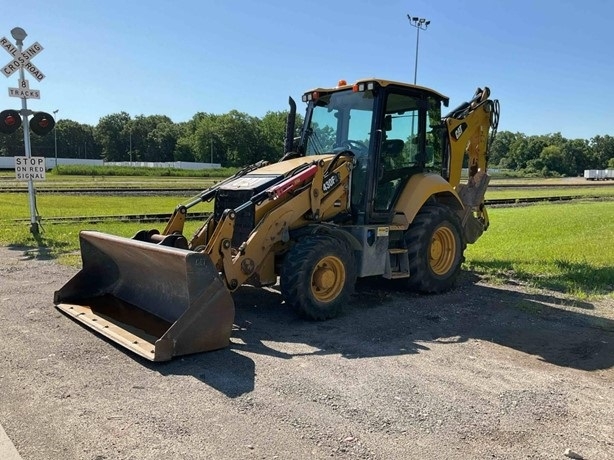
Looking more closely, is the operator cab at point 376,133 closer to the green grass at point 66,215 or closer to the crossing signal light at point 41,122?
the green grass at point 66,215

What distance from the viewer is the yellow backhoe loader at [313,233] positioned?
18.1 feet

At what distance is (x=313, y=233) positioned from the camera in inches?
256

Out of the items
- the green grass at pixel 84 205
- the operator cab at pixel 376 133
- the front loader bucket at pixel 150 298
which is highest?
the operator cab at pixel 376 133

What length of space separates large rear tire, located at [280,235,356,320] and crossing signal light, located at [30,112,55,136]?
961 cm

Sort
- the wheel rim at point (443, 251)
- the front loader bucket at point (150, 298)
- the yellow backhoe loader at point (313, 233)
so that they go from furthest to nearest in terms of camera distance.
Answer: the wheel rim at point (443, 251) → the yellow backhoe loader at point (313, 233) → the front loader bucket at point (150, 298)

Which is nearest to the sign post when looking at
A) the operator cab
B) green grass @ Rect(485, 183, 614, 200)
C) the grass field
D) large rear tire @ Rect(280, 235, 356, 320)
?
the grass field

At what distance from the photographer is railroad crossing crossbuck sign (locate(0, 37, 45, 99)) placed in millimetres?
12625

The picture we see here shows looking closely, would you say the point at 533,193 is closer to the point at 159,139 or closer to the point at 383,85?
the point at 383,85

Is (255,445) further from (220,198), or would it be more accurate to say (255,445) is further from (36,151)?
(36,151)

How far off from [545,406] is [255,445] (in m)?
2.29

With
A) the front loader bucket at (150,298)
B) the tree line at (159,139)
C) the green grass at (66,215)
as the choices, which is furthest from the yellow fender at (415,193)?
the tree line at (159,139)

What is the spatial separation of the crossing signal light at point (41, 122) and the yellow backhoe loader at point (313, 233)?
7.48 metres

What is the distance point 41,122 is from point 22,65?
52.6 inches

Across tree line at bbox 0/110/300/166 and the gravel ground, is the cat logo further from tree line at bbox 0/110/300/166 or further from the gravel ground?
tree line at bbox 0/110/300/166
